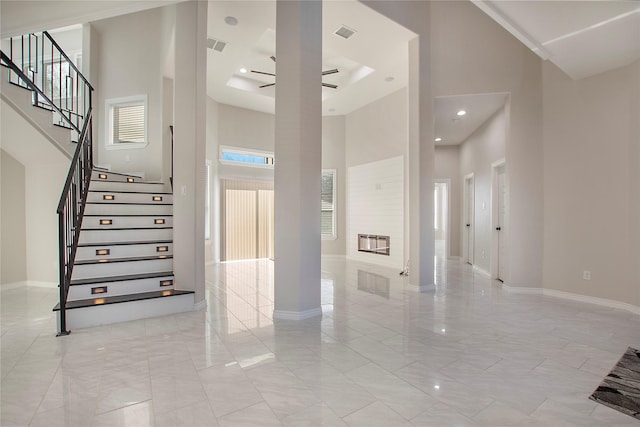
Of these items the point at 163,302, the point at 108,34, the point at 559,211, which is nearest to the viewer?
the point at 163,302

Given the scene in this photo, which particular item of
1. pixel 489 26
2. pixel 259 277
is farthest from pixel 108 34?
pixel 489 26

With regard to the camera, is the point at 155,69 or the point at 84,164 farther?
the point at 155,69

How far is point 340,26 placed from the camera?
4.63 meters

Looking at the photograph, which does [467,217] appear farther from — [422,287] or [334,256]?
[422,287]

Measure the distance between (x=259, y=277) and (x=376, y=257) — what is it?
9.68 feet

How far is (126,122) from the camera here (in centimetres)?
632

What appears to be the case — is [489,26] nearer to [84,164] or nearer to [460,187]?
[460,187]

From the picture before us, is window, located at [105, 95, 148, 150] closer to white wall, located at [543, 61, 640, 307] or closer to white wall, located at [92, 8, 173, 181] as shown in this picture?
white wall, located at [92, 8, 173, 181]

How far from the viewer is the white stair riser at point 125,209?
425 centimetres

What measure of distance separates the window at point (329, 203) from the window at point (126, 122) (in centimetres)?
447

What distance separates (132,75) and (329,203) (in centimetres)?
537

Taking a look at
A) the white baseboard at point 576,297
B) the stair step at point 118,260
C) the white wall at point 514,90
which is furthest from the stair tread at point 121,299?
the white wall at point 514,90

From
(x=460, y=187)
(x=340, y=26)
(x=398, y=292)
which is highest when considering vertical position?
(x=340, y=26)

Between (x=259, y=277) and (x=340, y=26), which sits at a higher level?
(x=340, y=26)
